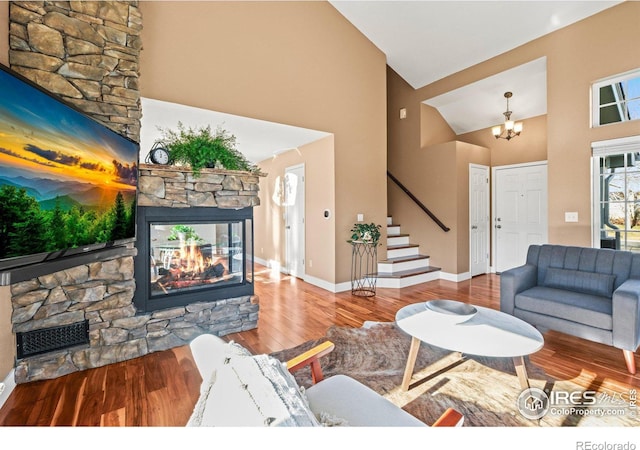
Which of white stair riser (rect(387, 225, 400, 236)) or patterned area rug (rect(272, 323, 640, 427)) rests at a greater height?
white stair riser (rect(387, 225, 400, 236))

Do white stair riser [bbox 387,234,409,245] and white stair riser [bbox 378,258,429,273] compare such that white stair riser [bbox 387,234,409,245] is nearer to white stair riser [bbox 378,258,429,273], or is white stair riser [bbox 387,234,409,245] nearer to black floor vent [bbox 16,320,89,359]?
white stair riser [bbox 378,258,429,273]

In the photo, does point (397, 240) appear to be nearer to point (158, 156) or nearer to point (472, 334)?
point (472, 334)

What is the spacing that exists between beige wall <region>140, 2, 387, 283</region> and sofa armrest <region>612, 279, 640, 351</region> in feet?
9.79

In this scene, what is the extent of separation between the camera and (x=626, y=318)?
222 cm

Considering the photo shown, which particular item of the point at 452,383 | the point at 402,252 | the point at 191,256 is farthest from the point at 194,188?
the point at 402,252

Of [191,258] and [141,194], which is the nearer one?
[141,194]

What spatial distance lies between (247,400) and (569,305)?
9.48 ft

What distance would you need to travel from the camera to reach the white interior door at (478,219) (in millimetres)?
5453

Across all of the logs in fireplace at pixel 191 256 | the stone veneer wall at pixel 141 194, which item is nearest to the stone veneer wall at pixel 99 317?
the stone veneer wall at pixel 141 194

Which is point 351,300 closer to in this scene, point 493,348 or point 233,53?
point 493,348

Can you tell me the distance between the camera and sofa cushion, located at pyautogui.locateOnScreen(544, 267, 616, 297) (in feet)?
8.93

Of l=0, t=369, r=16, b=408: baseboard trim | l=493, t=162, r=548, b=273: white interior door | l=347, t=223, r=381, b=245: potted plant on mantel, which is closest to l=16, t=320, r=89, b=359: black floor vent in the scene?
l=0, t=369, r=16, b=408: baseboard trim
